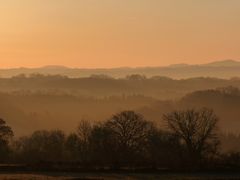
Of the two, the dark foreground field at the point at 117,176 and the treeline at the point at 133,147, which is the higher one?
the treeline at the point at 133,147

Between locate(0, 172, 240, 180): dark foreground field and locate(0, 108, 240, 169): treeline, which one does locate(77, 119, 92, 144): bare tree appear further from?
locate(0, 172, 240, 180): dark foreground field

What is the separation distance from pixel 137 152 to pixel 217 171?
18.3 metres

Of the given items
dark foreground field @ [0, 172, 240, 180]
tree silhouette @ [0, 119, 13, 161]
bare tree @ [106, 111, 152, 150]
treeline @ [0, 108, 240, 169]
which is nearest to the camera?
dark foreground field @ [0, 172, 240, 180]

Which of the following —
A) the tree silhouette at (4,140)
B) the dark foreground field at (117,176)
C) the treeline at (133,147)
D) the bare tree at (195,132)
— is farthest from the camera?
the tree silhouette at (4,140)

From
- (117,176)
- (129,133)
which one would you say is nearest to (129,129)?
(129,133)

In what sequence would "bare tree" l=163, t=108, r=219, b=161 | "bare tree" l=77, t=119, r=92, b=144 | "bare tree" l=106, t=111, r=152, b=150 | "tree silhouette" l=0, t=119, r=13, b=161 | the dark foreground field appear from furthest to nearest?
"bare tree" l=77, t=119, r=92, b=144 < "bare tree" l=106, t=111, r=152, b=150 < "tree silhouette" l=0, t=119, r=13, b=161 < "bare tree" l=163, t=108, r=219, b=161 < the dark foreground field

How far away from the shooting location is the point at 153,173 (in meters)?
49.5

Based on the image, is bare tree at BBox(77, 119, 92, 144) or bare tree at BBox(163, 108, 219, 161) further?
bare tree at BBox(77, 119, 92, 144)

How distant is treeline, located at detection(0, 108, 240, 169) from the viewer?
55.9 metres

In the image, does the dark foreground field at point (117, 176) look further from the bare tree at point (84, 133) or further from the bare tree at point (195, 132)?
the bare tree at point (84, 133)

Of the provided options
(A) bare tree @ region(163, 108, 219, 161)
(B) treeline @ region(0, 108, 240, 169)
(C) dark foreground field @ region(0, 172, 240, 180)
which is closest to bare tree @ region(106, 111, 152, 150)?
(B) treeline @ region(0, 108, 240, 169)

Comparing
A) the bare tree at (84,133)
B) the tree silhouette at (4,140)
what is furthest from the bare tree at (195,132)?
the tree silhouette at (4,140)

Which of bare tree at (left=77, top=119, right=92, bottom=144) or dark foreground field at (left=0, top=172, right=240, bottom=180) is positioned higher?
bare tree at (left=77, top=119, right=92, bottom=144)

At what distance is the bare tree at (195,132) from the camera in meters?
64.8
